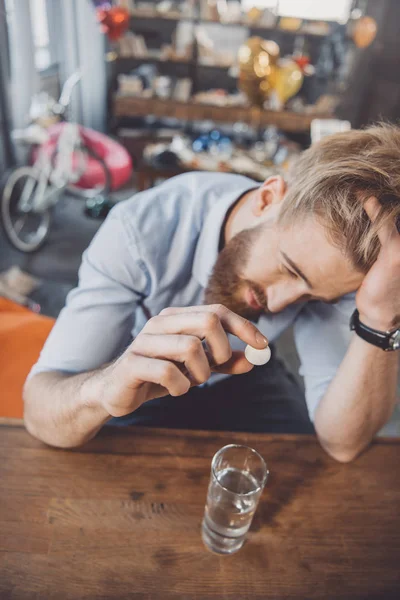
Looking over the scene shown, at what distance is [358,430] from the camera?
3.02 feet

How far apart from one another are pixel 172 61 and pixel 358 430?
4539 mm

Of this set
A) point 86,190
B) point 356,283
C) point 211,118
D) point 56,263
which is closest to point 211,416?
point 356,283

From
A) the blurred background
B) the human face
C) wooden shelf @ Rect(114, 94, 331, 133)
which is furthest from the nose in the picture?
wooden shelf @ Rect(114, 94, 331, 133)

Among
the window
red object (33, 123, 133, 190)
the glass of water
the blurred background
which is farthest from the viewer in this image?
the window

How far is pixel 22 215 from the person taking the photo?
3010 mm

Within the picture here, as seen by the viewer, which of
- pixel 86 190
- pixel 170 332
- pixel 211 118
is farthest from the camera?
pixel 211 118

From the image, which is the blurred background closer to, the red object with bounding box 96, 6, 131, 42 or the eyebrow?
the red object with bounding box 96, 6, 131, 42

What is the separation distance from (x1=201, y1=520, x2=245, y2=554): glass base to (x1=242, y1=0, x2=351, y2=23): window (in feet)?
15.8

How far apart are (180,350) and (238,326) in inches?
3.3

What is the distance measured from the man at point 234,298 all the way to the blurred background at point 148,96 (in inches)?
45.8

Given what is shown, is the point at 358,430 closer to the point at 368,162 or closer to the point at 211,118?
the point at 368,162

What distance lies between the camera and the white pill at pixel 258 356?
24.9 inches

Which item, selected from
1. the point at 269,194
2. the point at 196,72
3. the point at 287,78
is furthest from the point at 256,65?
the point at 269,194

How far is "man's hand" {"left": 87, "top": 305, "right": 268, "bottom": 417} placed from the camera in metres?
0.62
